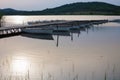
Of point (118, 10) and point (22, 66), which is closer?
point (22, 66)

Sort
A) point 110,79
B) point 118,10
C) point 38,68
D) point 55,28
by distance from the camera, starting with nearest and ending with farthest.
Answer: point 110,79 → point 38,68 → point 55,28 → point 118,10

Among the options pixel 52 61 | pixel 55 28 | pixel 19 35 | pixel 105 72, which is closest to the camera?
pixel 105 72

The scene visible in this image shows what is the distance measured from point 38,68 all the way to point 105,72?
139 inches

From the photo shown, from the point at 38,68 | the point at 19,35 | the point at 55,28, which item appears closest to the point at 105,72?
the point at 38,68

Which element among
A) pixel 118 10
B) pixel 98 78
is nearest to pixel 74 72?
pixel 98 78

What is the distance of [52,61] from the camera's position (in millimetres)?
19031

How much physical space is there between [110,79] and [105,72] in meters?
1.36

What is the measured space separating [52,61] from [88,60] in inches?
87.2

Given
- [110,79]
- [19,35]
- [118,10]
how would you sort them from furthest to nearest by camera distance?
[118,10], [19,35], [110,79]

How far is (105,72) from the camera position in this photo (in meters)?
15.5

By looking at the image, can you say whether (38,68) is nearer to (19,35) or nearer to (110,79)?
(110,79)

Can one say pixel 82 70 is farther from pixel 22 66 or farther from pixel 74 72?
pixel 22 66

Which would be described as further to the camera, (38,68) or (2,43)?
(2,43)

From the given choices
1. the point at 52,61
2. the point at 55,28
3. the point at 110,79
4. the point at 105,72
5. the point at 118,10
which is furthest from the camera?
the point at 118,10
